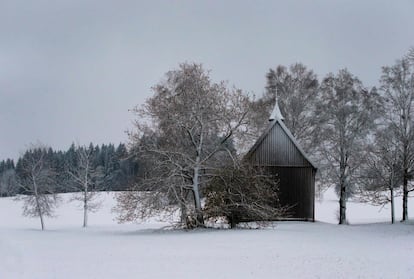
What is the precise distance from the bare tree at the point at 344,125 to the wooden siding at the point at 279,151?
Answer: 2.82 meters

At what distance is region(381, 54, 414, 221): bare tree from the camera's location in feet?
103

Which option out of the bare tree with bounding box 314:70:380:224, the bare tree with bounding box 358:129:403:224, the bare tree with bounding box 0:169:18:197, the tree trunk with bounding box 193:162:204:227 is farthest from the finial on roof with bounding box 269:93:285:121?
the bare tree with bounding box 0:169:18:197

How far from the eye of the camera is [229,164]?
87.2 feet

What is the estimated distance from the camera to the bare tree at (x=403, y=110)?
31438mm

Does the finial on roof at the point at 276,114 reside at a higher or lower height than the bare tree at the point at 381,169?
higher

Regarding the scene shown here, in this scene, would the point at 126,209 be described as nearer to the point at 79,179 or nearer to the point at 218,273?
the point at 218,273

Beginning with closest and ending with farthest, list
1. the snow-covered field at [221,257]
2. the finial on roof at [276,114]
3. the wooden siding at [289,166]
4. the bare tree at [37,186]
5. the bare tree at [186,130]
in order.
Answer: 1. the snow-covered field at [221,257]
2. the bare tree at [186,130]
3. the wooden siding at [289,166]
4. the finial on roof at [276,114]
5. the bare tree at [37,186]

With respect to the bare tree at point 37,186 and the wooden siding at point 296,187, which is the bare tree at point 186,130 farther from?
the bare tree at point 37,186

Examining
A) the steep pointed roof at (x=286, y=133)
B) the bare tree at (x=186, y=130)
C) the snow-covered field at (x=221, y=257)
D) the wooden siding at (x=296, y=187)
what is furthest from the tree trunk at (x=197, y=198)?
the wooden siding at (x=296, y=187)

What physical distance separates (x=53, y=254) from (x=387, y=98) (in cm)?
2430

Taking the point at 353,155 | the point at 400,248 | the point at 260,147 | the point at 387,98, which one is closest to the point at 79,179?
the point at 260,147

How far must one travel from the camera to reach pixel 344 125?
33344 millimetres

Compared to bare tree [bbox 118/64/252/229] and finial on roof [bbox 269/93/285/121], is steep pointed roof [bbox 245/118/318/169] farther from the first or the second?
bare tree [bbox 118/64/252/229]

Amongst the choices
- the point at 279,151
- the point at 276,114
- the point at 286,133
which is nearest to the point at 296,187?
the point at 279,151
